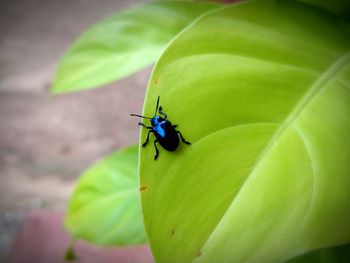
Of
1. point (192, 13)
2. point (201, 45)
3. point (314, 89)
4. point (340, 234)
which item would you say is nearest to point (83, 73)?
point (192, 13)

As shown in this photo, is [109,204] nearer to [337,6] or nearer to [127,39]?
A: [127,39]

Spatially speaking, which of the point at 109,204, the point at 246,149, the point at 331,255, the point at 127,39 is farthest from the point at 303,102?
the point at 109,204

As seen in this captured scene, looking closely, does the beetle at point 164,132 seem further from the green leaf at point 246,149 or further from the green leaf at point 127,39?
the green leaf at point 127,39

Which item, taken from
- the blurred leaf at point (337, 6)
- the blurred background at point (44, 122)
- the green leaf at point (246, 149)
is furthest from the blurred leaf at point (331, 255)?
the blurred background at point (44, 122)

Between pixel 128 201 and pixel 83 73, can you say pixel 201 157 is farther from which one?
pixel 128 201

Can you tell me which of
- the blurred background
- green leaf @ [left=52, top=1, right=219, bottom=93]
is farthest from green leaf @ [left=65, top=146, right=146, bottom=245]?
the blurred background
